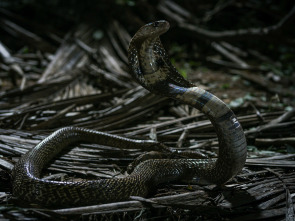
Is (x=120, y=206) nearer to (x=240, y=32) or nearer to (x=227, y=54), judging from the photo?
(x=240, y=32)

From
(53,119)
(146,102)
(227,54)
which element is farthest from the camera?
(227,54)

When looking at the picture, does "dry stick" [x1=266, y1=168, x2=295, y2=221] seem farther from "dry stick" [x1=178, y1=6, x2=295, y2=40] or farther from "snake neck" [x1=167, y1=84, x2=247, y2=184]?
"dry stick" [x1=178, y1=6, x2=295, y2=40]

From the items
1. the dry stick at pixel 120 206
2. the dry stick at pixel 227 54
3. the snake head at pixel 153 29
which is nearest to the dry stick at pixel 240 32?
the dry stick at pixel 227 54

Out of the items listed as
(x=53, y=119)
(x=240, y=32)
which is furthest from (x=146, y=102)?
(x=240, y=32)

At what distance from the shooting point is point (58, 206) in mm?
2646

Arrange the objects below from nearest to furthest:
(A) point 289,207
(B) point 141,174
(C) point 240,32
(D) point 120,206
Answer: (D) point 120,206 → (A) point 289,207 → (B) point 141,174 → (C) point 240,32

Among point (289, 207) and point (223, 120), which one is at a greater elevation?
point (223, 120)

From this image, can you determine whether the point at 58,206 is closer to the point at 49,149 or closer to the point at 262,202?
the point at 49,149

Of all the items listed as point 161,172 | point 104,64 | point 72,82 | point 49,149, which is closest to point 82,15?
point 104,64

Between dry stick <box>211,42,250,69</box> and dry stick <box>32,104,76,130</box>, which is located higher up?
dry stick <box>211,42,250,69</box>

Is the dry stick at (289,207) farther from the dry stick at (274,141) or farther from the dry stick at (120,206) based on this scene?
the dry stick at (274,141)

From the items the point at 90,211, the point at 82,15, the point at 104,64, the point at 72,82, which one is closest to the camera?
the point at 90,211

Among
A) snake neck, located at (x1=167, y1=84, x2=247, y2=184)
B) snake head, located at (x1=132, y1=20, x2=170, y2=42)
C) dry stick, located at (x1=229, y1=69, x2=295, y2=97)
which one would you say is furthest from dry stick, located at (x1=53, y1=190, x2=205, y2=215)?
dry stick, located at (x1=229, y1=69, x2=295, y2=97)

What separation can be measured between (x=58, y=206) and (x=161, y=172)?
3.60 feet
